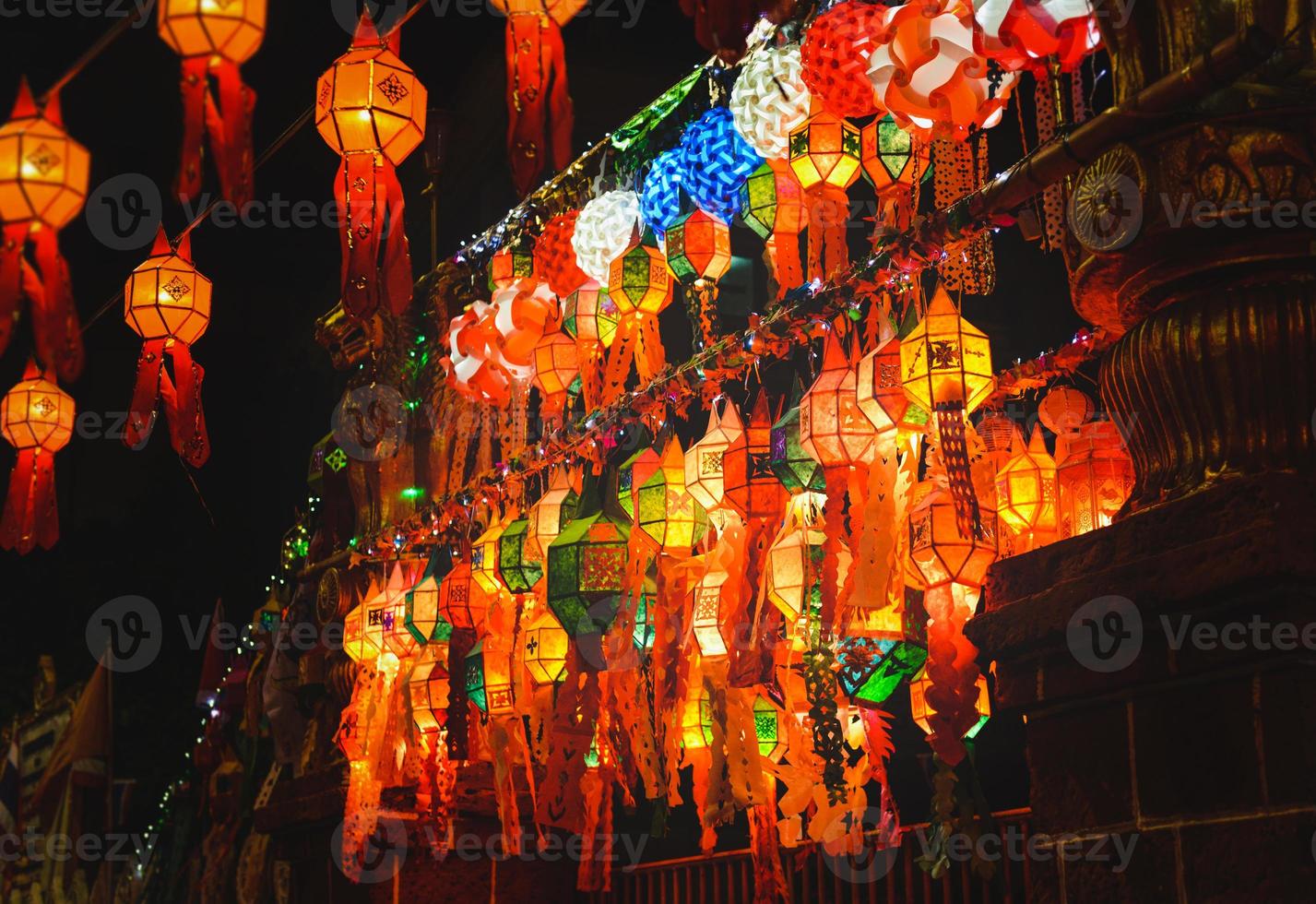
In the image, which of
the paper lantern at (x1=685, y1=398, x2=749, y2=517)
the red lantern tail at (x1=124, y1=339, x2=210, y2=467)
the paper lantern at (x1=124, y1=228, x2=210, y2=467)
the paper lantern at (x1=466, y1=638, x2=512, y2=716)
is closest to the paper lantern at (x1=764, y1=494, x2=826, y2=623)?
the paper lantern at (x1=685, y1=398, x2=749, y2=517)

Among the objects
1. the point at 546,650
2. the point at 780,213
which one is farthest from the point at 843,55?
the point at 546,650

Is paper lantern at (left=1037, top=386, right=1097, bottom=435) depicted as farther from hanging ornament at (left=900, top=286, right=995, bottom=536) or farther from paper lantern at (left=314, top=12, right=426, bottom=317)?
paper lantern at (left=314, top=12, right=426, bottom=317)

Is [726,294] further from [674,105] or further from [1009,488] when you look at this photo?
[1009,488]

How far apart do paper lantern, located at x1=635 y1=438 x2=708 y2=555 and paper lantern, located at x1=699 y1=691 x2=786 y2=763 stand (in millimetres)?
608

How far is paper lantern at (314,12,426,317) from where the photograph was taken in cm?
508

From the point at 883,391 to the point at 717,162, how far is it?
4.66ft

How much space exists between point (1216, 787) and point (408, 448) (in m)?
6.29

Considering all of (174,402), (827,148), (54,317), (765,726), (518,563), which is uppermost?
(827,148)

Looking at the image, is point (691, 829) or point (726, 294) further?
point (726, 294)

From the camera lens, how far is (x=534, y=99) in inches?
161

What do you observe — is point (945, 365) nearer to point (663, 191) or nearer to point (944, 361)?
point (944, 361)

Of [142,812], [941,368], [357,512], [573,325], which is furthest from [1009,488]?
[142,812]

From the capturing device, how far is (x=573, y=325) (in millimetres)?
6121

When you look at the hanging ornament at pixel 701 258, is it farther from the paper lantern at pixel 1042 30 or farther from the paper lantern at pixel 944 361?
the paper lantern at pixel 1042 30
